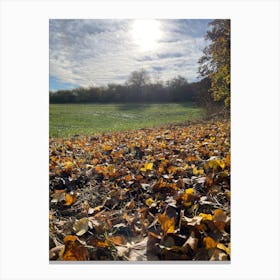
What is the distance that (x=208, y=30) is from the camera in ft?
8.41

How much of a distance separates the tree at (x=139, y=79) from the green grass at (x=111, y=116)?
14 cm

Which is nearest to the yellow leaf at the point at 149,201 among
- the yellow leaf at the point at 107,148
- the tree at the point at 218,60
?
the yellow leaf at the point at 107,148

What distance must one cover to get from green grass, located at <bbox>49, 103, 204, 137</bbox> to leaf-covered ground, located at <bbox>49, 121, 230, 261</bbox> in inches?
2.4

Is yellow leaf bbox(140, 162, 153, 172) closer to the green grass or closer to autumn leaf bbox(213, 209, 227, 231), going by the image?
the green grass

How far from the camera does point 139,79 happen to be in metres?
2.55

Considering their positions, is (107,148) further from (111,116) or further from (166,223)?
(166,223)

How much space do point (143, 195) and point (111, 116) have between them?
65cm

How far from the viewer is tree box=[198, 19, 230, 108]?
101 inches

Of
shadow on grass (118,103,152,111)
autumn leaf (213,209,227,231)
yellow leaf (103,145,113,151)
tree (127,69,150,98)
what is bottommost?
autumn leaf (213,209,227,231)

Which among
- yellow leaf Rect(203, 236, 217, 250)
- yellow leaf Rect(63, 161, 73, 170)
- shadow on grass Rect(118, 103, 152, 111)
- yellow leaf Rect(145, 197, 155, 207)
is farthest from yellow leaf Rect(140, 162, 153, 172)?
yellow leaf Rect(203, 236, 217, 250)

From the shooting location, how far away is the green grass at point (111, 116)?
2.60m
